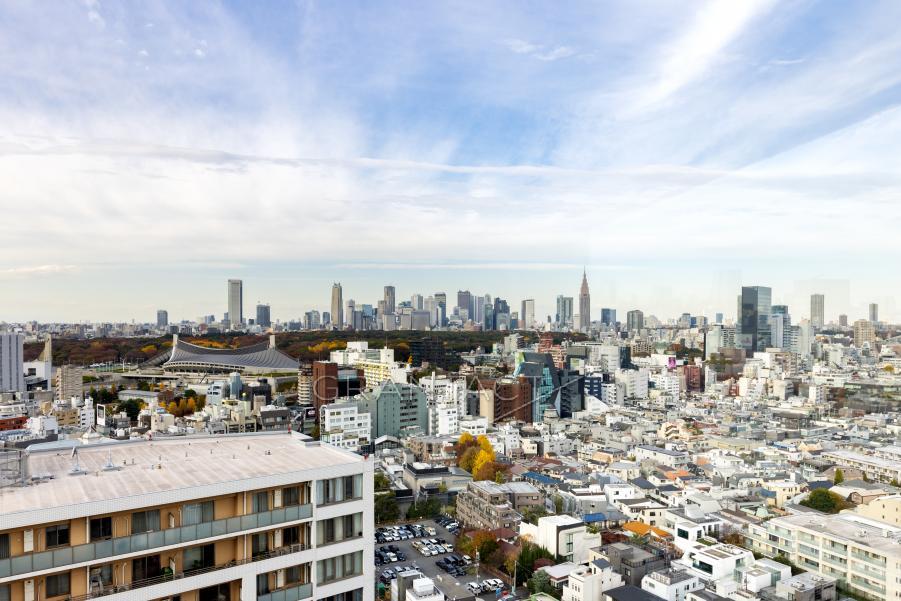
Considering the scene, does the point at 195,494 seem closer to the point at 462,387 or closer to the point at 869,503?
the point at 869,503

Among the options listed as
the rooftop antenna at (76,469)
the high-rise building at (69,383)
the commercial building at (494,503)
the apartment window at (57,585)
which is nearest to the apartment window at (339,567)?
the apartment window at (57,585)

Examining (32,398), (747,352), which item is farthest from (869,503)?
(747,352)

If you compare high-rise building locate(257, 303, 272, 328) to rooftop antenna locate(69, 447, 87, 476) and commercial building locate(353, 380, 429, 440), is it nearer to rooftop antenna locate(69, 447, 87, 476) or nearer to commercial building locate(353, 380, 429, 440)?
commercial building locate(353, 380, 429, 440)

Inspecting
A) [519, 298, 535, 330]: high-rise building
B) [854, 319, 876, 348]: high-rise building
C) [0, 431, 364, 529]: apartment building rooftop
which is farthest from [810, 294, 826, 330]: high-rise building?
[0, 431, 364, 529]: apartment building rooftop

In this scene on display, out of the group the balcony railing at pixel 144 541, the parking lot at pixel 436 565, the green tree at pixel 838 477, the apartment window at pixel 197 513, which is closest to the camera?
the balcony railing at pixel 144 541

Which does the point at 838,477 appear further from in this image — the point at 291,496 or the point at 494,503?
the point at 291,496

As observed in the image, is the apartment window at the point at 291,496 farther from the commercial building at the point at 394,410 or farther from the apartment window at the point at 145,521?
the commercial building at the point at 394,410

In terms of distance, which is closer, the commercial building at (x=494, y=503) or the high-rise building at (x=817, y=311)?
the commercial building at (x=494, y=503)
